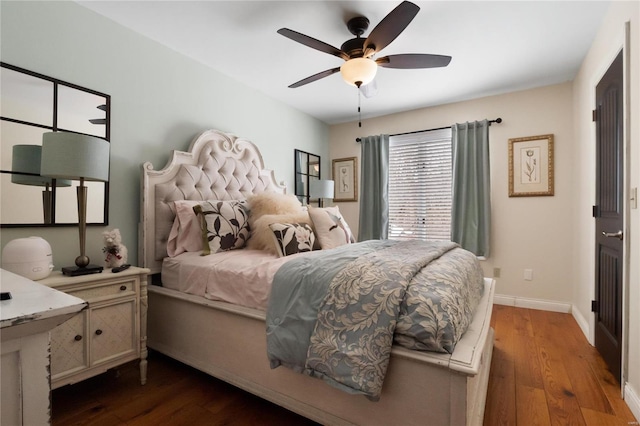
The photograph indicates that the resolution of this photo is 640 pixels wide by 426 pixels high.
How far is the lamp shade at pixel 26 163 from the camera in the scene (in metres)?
1.77

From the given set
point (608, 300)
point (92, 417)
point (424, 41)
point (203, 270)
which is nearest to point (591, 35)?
point (424, 41)

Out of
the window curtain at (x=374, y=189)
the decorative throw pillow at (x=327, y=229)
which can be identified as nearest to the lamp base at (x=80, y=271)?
the decorative throw pillow at (x=327, y=229)

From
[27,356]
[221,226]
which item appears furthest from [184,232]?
[27,356]

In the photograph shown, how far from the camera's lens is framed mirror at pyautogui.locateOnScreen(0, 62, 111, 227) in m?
1.75

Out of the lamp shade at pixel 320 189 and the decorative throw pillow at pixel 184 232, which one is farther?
the lamp shade at pixel 320 189

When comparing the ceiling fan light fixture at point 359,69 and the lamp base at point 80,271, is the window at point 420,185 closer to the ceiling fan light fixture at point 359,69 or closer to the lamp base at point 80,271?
the ceiling fan light fixture at point 359,69

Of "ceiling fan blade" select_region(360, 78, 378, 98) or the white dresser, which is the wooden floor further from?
"ceiling fan blade" select_region(360, 78, 378, 98)

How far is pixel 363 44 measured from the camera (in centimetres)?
215

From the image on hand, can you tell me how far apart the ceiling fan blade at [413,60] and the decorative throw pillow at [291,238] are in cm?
135

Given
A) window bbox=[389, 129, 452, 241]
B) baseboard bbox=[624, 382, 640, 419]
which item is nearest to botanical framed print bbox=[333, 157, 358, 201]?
window bbox=[389, 129, 452, 241]

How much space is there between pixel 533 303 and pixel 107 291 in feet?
13.1

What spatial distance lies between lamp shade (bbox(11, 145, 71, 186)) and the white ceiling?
1.07 metres

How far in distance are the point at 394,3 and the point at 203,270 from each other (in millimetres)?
2183

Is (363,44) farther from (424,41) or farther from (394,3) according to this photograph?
(424,41)
